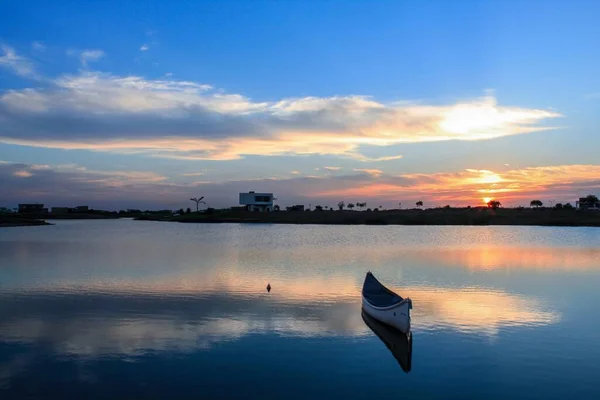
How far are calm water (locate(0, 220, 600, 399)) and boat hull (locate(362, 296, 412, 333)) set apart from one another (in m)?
0.57

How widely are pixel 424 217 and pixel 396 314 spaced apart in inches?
5075

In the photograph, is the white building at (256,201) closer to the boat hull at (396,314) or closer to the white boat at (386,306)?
the white boat at (386,306)

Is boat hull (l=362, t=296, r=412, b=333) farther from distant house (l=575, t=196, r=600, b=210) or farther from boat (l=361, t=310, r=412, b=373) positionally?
distant house (l=575, t=196, r=600, b=210)

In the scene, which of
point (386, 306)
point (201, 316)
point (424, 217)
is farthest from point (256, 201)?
point (386, 306)

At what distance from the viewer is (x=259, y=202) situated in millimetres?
173500

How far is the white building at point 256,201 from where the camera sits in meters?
172

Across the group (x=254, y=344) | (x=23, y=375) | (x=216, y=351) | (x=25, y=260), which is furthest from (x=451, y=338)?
(x=25, y=260)

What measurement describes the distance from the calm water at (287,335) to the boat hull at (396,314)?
0.57 meters

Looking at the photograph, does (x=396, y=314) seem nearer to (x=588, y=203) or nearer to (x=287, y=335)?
(x=287, y=335)

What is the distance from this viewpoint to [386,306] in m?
22.1

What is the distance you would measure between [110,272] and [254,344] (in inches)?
925

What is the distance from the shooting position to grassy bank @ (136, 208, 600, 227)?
136500 mm

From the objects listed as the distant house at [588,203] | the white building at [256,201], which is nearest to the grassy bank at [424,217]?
the white building at [256,201]

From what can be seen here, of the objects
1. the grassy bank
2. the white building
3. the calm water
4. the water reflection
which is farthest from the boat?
the white building
